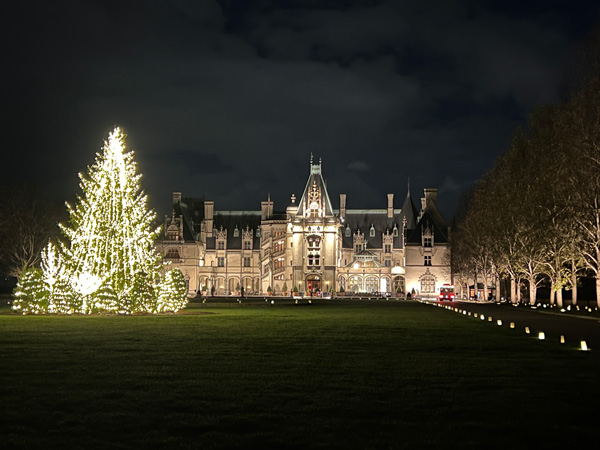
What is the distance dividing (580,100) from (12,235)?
2021 inches

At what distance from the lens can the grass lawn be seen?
8.80 meters

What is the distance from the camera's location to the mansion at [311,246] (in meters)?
101

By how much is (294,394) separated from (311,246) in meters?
92.1

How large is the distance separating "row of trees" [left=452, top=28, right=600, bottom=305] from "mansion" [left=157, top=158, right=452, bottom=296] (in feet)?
85.4

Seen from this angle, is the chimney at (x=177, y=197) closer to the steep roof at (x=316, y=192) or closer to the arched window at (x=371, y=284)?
the steep roof at (x=316, y=192)

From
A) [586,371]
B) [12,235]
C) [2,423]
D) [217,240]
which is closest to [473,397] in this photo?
[586,371]

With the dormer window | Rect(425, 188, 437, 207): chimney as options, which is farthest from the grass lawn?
the dormer window

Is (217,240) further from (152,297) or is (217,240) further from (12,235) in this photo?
(152,297)

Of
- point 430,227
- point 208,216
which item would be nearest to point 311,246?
point 430,227

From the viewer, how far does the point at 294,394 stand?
1156 cm

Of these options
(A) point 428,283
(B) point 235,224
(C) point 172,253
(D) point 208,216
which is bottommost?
(A) point 428,283

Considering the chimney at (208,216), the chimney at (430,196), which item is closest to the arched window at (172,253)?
the chimney at (208,216)

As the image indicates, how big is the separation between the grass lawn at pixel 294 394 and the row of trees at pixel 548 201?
22.8m

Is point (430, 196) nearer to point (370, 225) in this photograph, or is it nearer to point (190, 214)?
point (370, 225)
